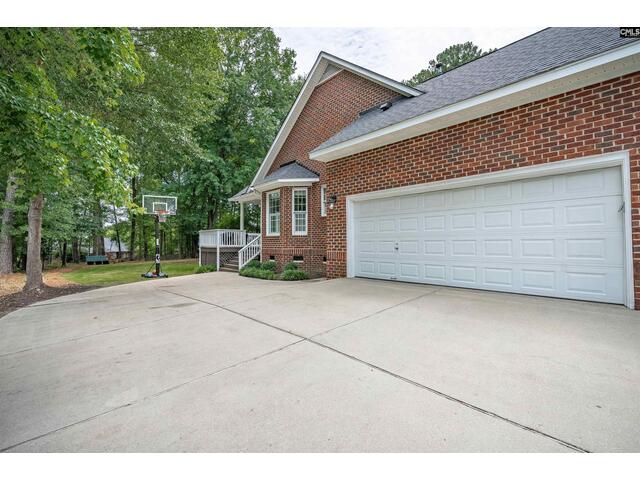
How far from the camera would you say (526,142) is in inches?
195

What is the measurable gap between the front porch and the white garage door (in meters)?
6.75

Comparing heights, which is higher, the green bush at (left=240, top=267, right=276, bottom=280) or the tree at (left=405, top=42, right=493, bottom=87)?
the tree at (left=405, top=42, right=493, bottom=87)

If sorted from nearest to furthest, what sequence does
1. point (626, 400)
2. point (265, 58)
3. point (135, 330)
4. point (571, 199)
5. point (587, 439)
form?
1. point (587, 439)
2. point (626, 400)
3. point (135, 330)
4. point (571, 199)
5. point (265, 58)

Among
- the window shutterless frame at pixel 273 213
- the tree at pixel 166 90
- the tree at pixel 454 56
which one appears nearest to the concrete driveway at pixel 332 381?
the tree at pixel 166 90

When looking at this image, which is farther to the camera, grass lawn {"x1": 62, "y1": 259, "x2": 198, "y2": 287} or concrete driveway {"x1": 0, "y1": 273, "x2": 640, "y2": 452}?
grass lawn {"x1": 62, "y1": 259, "x2": 198, "y2": 287}

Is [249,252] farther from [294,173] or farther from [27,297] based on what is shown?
[27,297]

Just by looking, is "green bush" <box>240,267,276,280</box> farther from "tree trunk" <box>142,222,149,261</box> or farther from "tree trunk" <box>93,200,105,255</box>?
"tree trunk" <box>142,222,149,261</box>

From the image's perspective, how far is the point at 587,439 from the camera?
1603 millimetres

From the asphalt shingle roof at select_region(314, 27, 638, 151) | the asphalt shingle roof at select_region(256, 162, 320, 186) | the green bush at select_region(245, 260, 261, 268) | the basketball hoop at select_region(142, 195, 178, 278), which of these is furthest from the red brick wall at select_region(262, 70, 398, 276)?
the basketball hoop at select_region(142, 195, 178, 278)

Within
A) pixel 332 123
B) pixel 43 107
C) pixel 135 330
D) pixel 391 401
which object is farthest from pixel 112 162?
pixel 332 123

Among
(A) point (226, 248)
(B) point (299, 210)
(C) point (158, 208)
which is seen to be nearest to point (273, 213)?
(B) point (299, 210)

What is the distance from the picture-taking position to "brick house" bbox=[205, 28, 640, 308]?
4.23 meters

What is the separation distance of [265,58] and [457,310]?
20635mm

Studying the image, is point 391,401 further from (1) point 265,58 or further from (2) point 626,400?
(1) point 265,58
